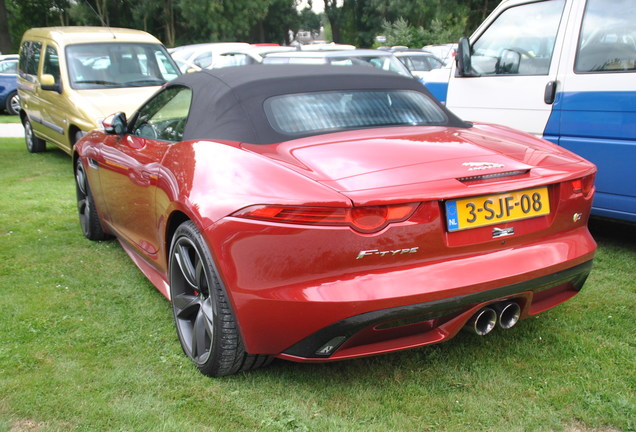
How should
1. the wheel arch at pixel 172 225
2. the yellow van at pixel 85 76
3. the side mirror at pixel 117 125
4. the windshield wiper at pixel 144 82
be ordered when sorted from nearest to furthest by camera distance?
the wheel arch at pixel 172 225 < the side mirror at pixel 117 125 < the yellow van at pixel 85 76 < the windshield wiper at pixel 144 82

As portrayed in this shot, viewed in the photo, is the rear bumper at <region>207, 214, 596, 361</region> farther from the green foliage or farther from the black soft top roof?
the green foliage

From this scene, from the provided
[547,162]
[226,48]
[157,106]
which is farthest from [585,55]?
[226,48]

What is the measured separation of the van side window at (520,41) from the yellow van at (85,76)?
12.6ft

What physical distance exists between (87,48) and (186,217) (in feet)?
19.0

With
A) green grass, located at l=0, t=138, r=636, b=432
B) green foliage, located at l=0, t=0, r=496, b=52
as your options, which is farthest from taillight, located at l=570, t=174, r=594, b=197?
green foliage, located at l=0, t=0, r=496, b=52

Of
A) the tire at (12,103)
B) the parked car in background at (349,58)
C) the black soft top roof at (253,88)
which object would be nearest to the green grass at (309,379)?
the black soft top roof at (253,88)

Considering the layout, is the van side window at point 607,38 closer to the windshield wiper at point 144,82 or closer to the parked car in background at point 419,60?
the windshield wiper at point 144,82

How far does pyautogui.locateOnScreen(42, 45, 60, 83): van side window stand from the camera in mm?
7719

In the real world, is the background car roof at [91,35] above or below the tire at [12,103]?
above

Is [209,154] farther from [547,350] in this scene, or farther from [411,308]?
[547,350]

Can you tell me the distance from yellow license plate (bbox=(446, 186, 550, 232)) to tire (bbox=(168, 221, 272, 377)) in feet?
3.12

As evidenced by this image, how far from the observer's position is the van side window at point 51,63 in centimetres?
772

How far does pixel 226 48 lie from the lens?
1739cm

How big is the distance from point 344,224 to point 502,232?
0.68 m
